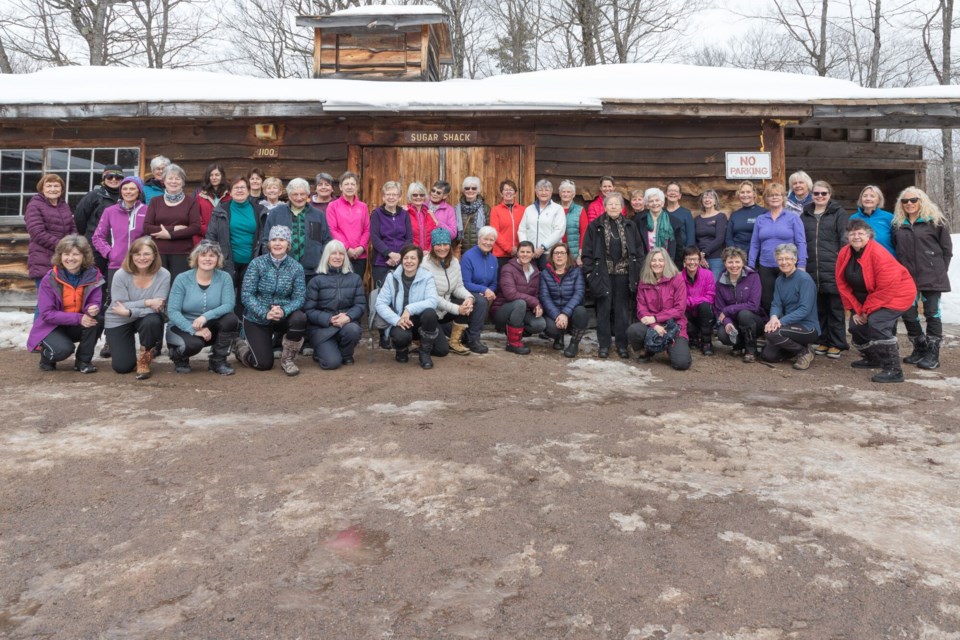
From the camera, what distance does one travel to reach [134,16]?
18.5m

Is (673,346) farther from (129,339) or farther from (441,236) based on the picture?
(129,339)

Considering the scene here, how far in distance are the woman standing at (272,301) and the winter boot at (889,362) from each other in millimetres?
4810

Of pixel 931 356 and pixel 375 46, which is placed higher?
pixel 375 46

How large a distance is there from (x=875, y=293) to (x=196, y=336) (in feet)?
18.8

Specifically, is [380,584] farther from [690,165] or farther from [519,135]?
[690,165]

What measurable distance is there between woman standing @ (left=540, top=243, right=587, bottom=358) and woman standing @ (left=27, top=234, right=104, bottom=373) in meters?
4.03

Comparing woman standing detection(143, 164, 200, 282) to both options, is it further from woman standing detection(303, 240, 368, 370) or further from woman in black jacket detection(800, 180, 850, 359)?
woman in black jacket detection(800, 180, 850, 359)

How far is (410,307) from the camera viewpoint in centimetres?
540

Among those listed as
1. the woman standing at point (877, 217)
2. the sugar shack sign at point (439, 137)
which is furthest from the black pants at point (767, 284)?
the sugar shack sign at point (439, 137)

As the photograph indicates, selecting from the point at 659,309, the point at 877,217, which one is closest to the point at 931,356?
the point at 877,217

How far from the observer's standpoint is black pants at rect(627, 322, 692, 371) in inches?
211

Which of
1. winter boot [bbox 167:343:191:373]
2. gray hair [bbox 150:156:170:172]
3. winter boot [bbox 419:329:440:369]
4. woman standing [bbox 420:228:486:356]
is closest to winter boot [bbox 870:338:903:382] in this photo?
woman standing [bbox 420:228:486:356]

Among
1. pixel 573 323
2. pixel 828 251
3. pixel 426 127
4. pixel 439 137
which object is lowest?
pixel 573 323

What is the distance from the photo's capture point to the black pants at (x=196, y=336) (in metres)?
4.96
